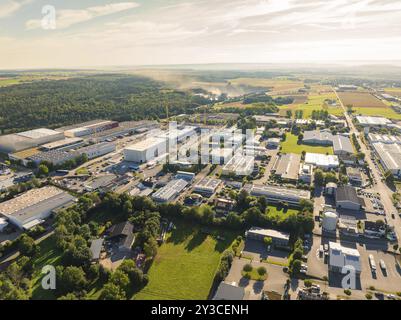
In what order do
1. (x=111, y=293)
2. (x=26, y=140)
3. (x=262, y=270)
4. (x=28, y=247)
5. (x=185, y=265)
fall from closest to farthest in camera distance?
1. (x=111, y=293)
2. (x=262, y=270)
3. (x=185, y=265)
4. (x=28, y=247)
5. (x=26, y=140)

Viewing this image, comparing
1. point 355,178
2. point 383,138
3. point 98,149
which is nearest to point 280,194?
point 355,178

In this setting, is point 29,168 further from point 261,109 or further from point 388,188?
point 261,109

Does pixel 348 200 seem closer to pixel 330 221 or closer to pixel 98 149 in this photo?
pixel 330 221

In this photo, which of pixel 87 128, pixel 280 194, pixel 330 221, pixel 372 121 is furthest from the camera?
pixel 372 121

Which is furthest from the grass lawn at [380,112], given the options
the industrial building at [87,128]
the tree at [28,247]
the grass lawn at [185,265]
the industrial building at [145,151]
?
the tree at [28,247]

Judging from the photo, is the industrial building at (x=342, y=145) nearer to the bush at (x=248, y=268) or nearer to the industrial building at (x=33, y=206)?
the bush at (x=248, y=268)

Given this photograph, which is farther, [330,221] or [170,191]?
[170,191]

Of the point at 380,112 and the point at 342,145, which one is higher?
the point at 380,112
